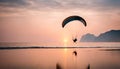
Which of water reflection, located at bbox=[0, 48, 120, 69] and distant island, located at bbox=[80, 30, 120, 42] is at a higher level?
water reflection, located at bbox=[0, 48, 120, 69]

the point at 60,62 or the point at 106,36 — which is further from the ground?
the point at 60,62

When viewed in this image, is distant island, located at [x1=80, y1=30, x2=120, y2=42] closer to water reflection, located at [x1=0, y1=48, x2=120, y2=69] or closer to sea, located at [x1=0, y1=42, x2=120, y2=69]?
sea, located at [x1=0, y1=42, x2=120, y2=69]

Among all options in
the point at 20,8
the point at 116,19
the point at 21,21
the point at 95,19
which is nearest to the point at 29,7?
the point at 20,8

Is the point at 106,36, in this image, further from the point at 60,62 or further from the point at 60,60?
the point at 60,62

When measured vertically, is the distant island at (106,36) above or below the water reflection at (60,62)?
below

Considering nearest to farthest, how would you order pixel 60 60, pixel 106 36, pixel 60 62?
pixel 60 62, pixel 60 60, pixel 106 36

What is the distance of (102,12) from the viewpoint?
1128cm

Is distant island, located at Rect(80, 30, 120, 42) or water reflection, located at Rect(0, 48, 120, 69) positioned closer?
water reflection, located at Rect(0, 48, 120, 69)

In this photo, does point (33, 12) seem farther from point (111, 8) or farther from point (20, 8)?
point (111, 8)

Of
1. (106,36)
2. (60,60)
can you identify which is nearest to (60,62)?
(60,60)

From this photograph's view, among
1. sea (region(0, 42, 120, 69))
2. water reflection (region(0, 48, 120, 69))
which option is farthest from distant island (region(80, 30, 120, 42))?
water reflection (region(0, 48, 120, 69))

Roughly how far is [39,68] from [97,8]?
140 inches

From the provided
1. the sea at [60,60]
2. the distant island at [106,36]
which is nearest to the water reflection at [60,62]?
the sea at [60,60]

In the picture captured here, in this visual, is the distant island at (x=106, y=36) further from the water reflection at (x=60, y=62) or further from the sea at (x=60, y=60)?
the water reflection at (x=60, y=62)
